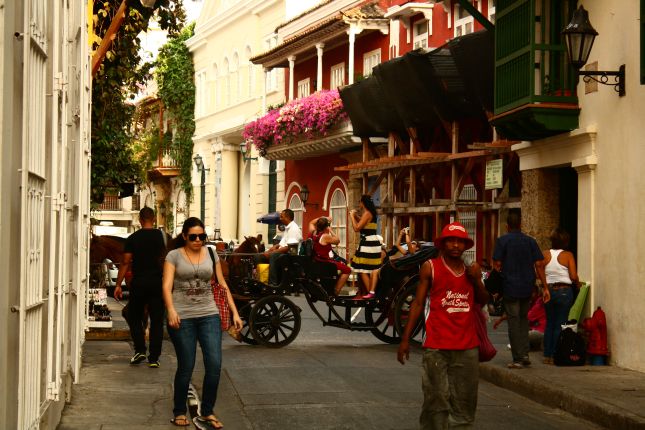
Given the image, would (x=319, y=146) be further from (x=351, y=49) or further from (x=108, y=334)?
(x=108, y=334)

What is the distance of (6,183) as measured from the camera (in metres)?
6.26

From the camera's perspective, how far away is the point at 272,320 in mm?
17328

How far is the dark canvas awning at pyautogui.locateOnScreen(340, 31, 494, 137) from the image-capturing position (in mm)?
24047

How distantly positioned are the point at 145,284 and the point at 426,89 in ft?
44.8

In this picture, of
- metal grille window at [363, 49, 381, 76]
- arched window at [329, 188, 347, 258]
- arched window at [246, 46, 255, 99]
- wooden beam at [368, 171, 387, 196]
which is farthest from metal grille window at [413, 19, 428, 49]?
arched window at [246, 46, 255, 99]

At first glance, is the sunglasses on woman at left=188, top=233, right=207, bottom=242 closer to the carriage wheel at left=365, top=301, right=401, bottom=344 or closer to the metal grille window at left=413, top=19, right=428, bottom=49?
the carriage wheel at left=365, top=301, right=401, bottom=344

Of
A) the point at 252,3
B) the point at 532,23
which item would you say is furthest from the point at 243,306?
the point at 252,3

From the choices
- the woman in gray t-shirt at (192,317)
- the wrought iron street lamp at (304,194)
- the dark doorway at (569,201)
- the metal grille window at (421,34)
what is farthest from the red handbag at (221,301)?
the wrought iron street lamp at (304,194)

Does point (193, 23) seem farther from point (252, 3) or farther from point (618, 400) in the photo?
point (618, 400)

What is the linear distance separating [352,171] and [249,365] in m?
18.7

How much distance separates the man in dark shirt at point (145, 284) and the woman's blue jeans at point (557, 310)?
4.52m

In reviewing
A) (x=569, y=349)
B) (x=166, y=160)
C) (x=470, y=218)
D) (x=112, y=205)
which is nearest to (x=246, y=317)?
(x=569, y=349)

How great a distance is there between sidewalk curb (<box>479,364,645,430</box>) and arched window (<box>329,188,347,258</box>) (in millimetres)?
22465

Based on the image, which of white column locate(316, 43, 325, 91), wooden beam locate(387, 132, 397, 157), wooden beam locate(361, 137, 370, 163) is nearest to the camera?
wooden beam locate(387, 132, 397, 157)
